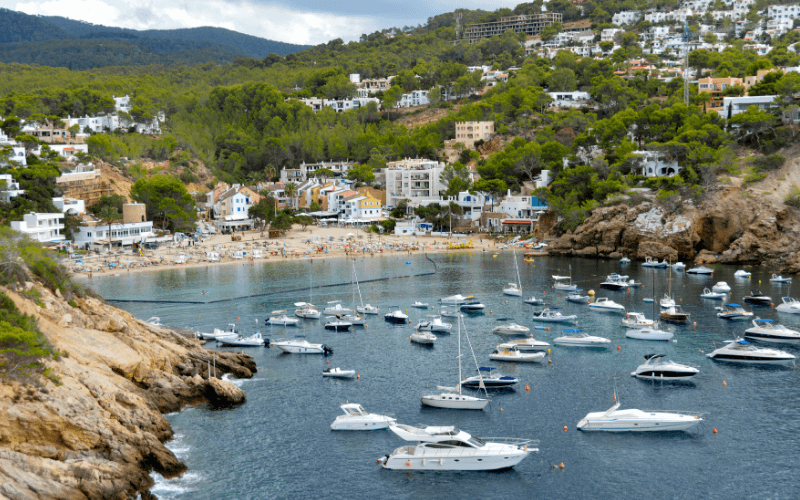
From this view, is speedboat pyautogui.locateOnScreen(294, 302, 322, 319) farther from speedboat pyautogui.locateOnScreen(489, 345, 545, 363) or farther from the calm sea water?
speedboat pyautogui.locateOnScreen(489, 345, 545, 363)

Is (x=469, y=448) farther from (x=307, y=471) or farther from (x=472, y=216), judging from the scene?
(x=472, y=216)

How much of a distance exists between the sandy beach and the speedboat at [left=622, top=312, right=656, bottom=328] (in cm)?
3203

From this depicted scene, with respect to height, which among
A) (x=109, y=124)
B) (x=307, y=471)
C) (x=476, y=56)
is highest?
(x=476, y=56)

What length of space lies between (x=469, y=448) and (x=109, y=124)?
9292cm

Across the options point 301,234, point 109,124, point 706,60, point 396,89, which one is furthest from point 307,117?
point 706,60

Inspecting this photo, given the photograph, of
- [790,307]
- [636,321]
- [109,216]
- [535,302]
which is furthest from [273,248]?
[790,307]

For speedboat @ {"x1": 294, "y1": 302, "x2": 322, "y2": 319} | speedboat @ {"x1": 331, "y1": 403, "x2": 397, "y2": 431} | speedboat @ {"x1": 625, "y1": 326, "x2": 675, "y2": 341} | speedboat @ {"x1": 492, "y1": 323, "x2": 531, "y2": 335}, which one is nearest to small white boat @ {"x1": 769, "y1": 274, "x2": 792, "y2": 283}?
speedboat @ {"x1": 625, "y1": 326, "x2": 675, "y2": 341}

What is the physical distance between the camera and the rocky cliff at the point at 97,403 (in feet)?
67.9

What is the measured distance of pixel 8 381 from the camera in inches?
884

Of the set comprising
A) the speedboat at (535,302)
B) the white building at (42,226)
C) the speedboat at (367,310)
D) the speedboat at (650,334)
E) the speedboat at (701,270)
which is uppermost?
the white building at (42,226)

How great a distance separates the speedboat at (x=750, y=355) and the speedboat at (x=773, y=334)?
2.96m

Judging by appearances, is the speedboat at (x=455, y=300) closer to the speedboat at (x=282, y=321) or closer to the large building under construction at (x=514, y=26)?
the speedboat at (x=282, y=321)

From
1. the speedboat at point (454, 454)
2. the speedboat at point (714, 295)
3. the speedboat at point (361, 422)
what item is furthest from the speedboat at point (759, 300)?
the speedboat at point (361, 422)

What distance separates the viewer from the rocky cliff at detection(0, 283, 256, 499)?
20703 mm
